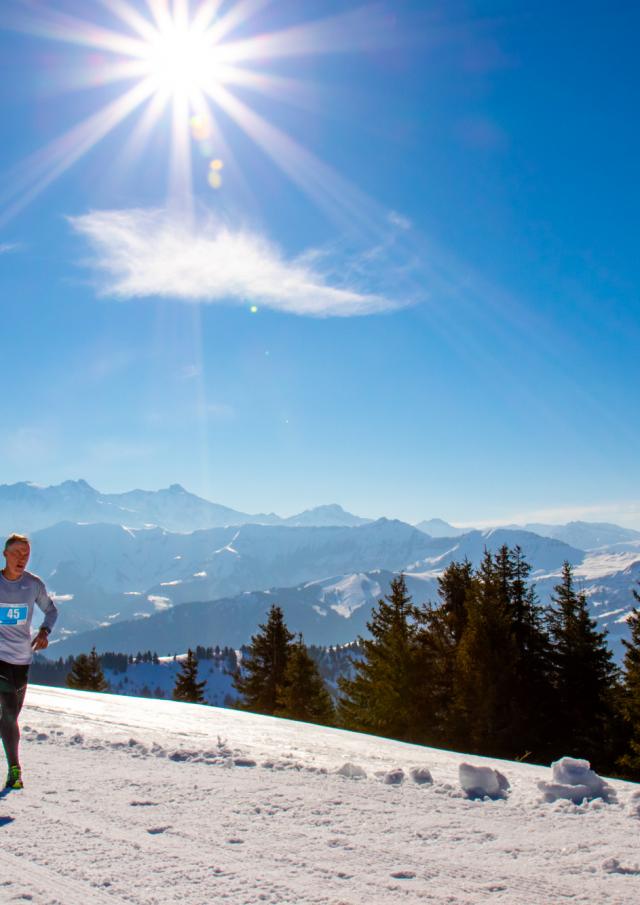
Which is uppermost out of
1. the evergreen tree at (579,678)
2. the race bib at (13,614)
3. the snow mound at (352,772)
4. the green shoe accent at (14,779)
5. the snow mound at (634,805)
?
the race bib at (13,614)

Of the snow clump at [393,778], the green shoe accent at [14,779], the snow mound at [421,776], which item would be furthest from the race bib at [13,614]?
the snow mound at [421,776]

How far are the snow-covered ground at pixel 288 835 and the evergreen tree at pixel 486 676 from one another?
16.4 m

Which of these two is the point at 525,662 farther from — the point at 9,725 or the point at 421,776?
the point at 9,725

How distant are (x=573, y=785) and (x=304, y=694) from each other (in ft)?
101

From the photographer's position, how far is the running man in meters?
6.05

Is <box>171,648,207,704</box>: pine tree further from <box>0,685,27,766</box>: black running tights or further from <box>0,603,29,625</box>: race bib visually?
<box>0,603,29,625</box>: race bib

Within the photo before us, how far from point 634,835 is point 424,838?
5.17 ft

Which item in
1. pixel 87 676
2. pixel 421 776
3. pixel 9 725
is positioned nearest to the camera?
pixel 9 725

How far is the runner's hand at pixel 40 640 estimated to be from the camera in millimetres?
6363

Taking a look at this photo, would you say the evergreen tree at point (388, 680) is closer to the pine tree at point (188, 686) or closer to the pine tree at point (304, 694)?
the pine tree at point (304, 694)

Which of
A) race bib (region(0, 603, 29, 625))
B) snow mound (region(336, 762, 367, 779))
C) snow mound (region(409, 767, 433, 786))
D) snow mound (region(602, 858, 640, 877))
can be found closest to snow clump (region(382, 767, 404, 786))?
snow mound (region(409, 767, 433, 786))

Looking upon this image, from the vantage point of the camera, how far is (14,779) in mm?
5824

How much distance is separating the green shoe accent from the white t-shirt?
0.97 m

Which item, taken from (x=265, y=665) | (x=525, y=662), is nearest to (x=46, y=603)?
(x=525, y=662)
